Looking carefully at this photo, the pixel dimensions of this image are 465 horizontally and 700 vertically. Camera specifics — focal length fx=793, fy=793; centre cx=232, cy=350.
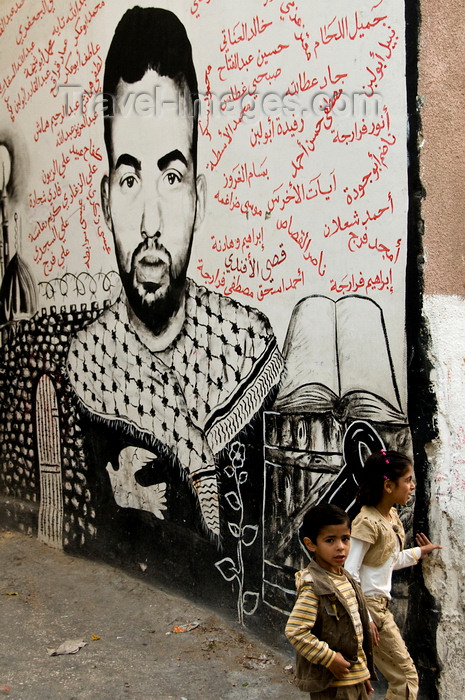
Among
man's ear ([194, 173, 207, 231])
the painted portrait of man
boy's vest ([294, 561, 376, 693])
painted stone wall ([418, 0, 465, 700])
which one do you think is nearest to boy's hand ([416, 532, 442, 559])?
painted stone wall ([418, 0, 465, 700])

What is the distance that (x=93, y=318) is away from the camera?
221 inches

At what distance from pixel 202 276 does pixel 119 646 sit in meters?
2.14

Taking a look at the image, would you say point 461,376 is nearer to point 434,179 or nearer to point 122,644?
point 434,179

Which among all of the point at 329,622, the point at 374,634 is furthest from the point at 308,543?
the point at 374,634

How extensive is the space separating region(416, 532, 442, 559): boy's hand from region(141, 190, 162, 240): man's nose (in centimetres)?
252

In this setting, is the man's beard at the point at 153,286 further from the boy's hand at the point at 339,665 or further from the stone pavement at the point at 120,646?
the boy's hand at the point at 339,665

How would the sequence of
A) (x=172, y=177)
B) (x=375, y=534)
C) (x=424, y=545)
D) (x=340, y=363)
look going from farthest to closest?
(x=172, y=177)
(x=340, y=363)
(x=424, y=545)
(x=375, y=534)

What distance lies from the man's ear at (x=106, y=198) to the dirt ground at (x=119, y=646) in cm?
240

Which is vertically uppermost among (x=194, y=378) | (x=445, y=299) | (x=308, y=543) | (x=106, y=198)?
(x=106, y=198)

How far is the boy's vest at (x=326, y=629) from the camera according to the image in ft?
8.77

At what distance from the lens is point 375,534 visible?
3.11 meters

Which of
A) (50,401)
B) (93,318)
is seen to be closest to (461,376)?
(93,318)

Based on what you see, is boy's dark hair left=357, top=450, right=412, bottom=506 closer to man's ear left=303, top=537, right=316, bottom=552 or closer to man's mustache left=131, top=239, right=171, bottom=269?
man's ear left=303, top=537, right=316, bottom=552

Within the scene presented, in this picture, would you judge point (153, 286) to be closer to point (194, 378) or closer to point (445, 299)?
point (194, 378)
